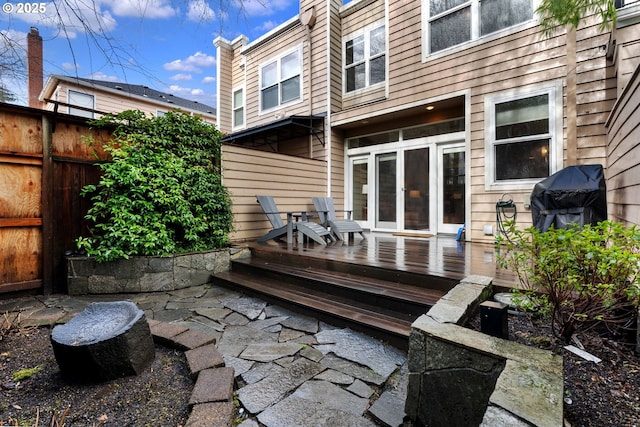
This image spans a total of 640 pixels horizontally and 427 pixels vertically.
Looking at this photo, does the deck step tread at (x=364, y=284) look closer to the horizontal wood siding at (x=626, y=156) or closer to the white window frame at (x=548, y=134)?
the horizontal wood siding at (x=626, y=156)

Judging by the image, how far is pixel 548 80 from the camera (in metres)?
4.59

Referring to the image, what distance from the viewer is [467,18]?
541 centimetres

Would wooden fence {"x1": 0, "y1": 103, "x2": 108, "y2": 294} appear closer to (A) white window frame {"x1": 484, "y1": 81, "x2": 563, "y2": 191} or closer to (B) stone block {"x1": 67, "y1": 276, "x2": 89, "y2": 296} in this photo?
(B) stone block {"x1": 67, "y1": 276, "x2": 89, "y2": 296}

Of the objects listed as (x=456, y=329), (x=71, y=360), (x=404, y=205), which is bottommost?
(x=71, y=360)

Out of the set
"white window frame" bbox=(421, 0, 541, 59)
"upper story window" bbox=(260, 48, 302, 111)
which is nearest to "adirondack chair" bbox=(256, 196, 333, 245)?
"upper story window" bbox=(260, 48, 302, 111)

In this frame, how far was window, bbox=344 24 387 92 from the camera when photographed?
6672 millimetres

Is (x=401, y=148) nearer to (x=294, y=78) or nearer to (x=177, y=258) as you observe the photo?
(x=294, y=78)

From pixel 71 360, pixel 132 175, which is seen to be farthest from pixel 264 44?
pixel 71 360

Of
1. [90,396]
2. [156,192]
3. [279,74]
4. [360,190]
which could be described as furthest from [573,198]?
[279,74]

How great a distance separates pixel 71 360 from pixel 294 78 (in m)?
7.57

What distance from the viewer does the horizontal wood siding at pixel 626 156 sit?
2.43 metres

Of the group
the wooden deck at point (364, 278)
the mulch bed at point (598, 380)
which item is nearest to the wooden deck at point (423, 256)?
the wooden deck at point (364, 278)

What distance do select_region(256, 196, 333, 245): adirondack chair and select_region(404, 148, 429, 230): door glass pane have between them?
2127 millimetres

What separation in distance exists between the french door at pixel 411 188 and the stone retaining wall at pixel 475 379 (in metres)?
4.66
